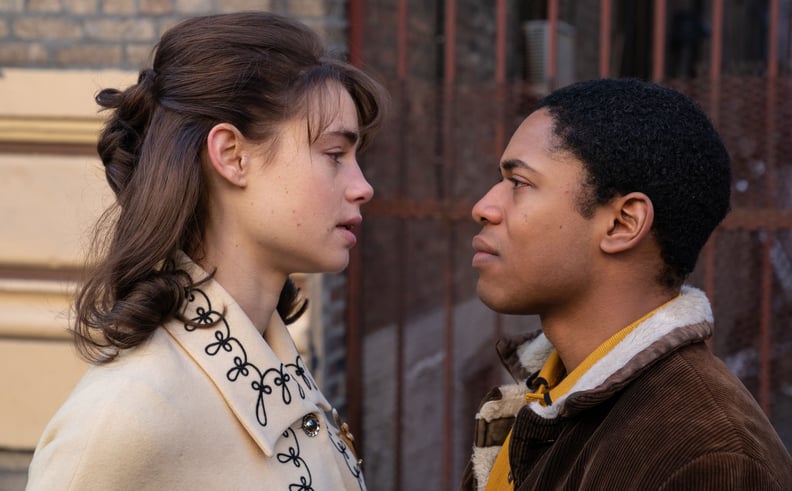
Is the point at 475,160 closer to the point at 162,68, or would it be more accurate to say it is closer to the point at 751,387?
the point at 751,387

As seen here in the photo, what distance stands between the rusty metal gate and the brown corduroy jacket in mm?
1503

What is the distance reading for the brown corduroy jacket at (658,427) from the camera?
1.55m

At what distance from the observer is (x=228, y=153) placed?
1898mm

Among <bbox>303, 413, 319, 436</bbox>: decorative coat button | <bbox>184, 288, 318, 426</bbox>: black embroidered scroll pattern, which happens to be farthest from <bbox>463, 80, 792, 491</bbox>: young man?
<bbox>184, 288, 318, 426</bbox>: black embroidered scroll pattern

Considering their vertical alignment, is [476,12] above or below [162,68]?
below

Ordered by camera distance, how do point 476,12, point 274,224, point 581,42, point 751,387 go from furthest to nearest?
point 581,42 < point 476,12 < point 751,387 < point 274,224

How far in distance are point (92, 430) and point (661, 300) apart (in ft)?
3.74

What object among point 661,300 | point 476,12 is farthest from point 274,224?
point 476,12

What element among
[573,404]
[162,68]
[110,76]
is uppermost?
[162,68]

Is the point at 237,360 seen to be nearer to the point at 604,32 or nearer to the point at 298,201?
the point at 298,201

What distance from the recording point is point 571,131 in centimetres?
196

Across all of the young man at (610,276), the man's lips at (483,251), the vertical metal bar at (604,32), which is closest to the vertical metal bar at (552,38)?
the vertical metal bar at (604,32)

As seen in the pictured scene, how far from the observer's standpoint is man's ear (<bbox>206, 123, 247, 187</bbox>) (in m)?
1.87

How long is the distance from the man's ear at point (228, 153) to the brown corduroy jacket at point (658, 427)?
0.76 meters
